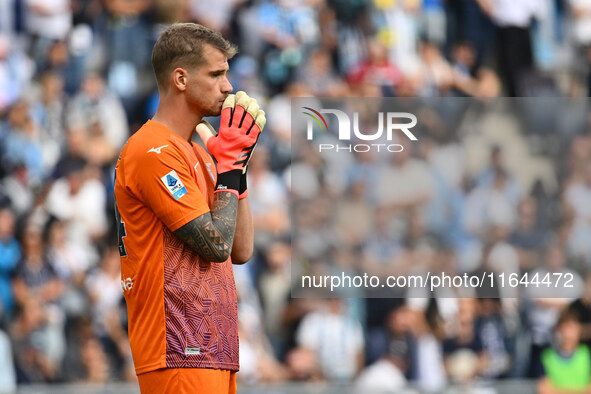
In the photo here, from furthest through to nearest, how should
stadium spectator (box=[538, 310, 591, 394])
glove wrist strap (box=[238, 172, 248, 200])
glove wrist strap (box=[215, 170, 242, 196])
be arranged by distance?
stadium spectator (box=[538, 310, 591, 394]), glove wrist strap (box=[238, 172, 248, 200]), glove wrist strap (box=[215, 170, 242, 196])

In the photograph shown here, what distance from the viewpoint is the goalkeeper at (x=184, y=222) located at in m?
3.14

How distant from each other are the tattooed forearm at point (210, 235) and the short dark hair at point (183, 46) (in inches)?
22.6

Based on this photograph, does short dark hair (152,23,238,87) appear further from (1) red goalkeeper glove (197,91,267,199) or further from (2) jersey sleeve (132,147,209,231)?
(2) jersey sleeve (132,147,209,231)

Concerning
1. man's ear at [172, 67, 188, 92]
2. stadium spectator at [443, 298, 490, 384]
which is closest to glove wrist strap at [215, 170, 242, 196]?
man's ear at [172, 67, 188, 92]

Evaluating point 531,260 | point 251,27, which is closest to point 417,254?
point 531,260

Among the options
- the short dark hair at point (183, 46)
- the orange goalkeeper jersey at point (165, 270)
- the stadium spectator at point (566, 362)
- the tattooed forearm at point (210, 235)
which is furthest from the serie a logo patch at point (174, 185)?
the stadium spectator at point (566, 362)

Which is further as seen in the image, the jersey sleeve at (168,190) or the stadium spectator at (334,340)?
the stadium spectator at (334,340)

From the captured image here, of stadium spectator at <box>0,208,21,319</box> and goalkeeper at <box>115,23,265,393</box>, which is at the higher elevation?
stadium spectator at <box>0,208,21,319</box>

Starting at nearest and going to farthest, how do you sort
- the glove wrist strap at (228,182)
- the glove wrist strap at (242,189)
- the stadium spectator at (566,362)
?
the glove wrist strap at (228,182), the glove wrist strap at (242,189), the stadium spectator at (566,362)

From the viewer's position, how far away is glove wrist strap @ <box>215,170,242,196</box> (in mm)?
3271

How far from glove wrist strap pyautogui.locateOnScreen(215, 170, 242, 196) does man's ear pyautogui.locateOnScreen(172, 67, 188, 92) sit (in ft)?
1.16

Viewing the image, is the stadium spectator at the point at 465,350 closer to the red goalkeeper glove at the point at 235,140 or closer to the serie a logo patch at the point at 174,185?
the red goalkeeper glove at the point at 235,140
